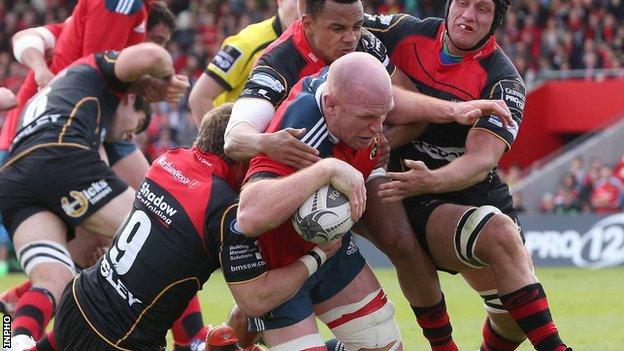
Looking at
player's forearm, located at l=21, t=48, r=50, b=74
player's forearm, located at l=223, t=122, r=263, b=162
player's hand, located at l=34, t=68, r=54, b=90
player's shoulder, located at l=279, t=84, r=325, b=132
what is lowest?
player's hand, located at l=34, t=68, r=54, b=90

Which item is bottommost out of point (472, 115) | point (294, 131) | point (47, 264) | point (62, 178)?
point (47, 264)

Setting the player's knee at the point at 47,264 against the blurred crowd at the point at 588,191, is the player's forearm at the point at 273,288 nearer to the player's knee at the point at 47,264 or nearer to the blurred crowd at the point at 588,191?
the player's knee at the point at 47,264

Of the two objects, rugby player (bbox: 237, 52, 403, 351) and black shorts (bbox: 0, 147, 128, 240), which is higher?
rugby player (bbox: 237, 52, 403, 351)

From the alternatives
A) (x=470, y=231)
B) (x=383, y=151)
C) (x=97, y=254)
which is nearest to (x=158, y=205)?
(x=383, y=151)

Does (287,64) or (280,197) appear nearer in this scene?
(280,197)

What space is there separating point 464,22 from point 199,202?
1895 millimetres

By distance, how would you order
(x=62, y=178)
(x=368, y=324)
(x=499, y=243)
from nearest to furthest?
(x=368, y=324) < (x=499, y=243) < (x=62, y=178)

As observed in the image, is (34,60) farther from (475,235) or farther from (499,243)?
(499,243)

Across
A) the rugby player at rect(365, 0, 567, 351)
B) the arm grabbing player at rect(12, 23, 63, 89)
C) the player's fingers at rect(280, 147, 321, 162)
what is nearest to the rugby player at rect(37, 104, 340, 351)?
the player's fingers at rect(280, 147, 321, 162)

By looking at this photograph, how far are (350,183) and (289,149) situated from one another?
37cm

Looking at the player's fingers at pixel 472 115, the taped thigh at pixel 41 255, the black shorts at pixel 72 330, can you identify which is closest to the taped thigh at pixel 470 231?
the player's fingers at pixel 472 115

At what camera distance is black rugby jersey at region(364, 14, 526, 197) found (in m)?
6.88

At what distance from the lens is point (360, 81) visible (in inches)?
225

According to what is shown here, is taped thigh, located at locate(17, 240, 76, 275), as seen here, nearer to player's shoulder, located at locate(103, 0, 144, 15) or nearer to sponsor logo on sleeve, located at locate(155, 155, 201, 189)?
sponsor logo on sleeve, located at locate(155, 155, 201, 189)
